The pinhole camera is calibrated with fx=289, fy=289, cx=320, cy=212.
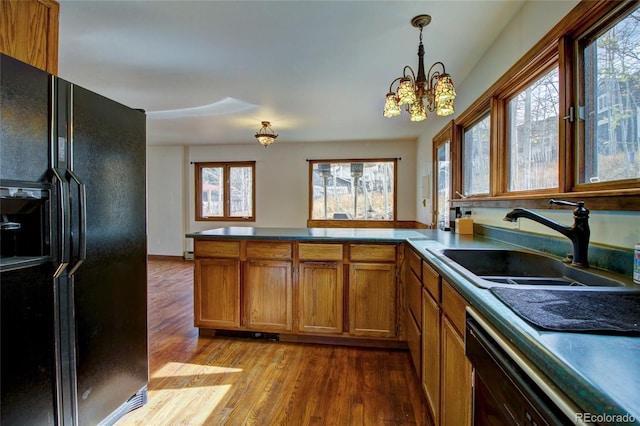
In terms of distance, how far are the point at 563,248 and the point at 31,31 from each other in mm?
2752

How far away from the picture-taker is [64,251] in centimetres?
122

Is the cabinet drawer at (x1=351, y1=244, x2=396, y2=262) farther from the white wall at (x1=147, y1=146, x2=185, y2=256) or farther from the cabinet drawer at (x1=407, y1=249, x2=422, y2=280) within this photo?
the white wall at (x1=147, y1=146, x2=185, y2=256)

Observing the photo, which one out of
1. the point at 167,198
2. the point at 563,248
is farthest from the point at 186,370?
the point at 167,198

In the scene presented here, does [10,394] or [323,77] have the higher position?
[323,77]

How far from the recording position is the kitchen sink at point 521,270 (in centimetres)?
107

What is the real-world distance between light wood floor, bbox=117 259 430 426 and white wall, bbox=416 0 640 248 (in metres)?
1.26

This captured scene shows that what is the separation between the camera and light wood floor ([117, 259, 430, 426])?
1.62 metres

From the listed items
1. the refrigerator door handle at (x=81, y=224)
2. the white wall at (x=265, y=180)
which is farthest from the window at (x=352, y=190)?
the refrigerator door handle at (x=81, y=224)

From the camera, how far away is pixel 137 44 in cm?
224

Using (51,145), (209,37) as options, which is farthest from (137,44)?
(51,145)

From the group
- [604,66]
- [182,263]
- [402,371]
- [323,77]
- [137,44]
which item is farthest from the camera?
[182,263]

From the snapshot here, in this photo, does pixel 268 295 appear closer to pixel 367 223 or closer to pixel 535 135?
pixel 535 135

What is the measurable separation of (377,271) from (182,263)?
4.70 metres

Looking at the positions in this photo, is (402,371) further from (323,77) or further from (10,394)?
(323,77)
